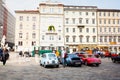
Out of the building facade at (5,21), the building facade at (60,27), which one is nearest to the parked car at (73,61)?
the building facade at (60,27)

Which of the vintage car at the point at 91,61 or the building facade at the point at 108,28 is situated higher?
the building facade at the point at 108,28

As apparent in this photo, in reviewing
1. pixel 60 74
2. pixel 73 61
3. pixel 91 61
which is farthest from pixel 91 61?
pixel 60 74

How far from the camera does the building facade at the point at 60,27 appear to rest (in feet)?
255

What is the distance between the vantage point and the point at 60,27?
78.3 m

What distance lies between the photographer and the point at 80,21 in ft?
263

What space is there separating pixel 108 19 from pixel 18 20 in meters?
31.4

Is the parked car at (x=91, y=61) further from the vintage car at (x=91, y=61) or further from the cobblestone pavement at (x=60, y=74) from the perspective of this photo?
the cobblestone pavement at (x=60, y=74)

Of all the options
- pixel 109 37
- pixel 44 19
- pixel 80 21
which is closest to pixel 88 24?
pixel 80 21

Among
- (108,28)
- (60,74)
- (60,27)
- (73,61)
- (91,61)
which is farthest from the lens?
(108,28)

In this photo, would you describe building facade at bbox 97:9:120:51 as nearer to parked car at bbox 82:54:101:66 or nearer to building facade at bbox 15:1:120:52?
building facade at bbox 15:1:120:52

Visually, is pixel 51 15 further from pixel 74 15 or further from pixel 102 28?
pixel 102 28

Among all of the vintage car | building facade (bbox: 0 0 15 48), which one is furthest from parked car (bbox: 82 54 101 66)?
building facade (bbox: 0 0 15 48)

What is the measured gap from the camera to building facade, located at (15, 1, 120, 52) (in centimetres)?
7775

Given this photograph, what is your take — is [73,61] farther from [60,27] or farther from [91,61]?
[60,27]
